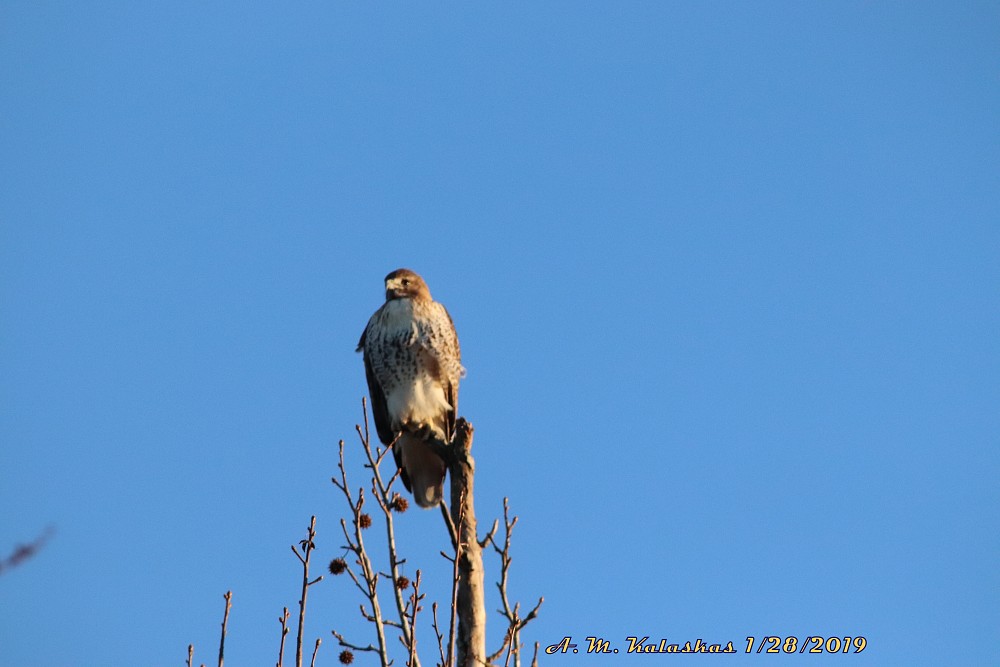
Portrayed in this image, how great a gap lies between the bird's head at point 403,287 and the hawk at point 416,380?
46mm

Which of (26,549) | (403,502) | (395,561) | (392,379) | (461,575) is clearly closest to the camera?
(26,549)

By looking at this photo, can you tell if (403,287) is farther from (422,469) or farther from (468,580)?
(468,580)

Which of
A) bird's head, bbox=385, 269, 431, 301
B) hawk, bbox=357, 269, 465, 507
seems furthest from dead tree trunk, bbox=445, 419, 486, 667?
bird's head, bbox=385, 269, 431, 301

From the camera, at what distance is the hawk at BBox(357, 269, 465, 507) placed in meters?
6.24

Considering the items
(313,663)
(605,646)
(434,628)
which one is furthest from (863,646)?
(313,663)

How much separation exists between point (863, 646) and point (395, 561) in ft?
9.83

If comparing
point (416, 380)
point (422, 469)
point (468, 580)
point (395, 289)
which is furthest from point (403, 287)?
point (468, 580)

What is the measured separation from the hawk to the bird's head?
46mm

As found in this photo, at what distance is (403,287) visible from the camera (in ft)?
21.6

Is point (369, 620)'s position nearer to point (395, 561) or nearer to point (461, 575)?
point (395, 561)

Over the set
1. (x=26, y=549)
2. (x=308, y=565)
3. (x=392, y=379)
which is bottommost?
(x=26, y=549)

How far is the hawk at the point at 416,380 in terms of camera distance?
6.24m

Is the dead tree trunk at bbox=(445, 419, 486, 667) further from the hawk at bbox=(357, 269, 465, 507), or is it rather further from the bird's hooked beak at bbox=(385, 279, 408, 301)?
the bird's hooked beak at bbox=(385, 279, 408, 301)

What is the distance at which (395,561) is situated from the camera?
3.37 m
